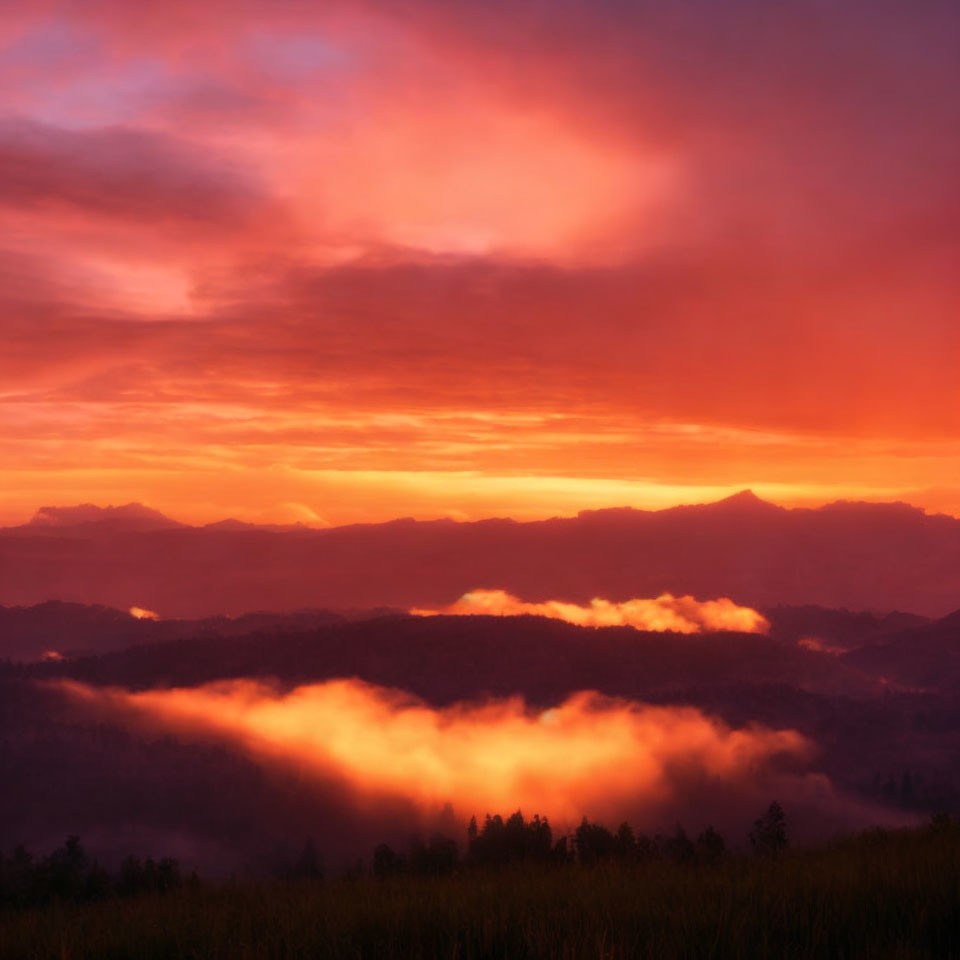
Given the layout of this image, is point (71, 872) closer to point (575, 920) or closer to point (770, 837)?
point (770, 837)

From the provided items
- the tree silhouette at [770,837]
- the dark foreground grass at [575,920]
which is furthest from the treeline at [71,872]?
the dark foreground grass at [575,920]

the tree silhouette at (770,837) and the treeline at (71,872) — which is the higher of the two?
the tree silhouette at (770,837)

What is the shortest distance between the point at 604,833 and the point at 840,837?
1678cm

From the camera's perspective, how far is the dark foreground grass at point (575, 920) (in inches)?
307

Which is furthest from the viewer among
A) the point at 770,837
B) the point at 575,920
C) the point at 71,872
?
the point at 71,872

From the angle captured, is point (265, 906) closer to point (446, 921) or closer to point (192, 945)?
point (192, 945)

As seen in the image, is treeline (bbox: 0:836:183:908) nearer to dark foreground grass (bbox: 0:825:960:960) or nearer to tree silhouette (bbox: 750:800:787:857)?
tree silhouette (bbox: 750:800:787:857)

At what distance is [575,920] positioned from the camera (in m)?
8.59

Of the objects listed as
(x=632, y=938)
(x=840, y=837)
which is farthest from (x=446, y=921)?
(x=840, y=837)

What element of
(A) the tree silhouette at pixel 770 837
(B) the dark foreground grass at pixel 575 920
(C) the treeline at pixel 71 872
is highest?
(B) the dark foreground grass at pixel 575 920

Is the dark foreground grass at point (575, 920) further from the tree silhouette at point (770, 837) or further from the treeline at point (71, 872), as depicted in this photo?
the treeline at point (71, 872)

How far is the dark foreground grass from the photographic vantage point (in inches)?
307

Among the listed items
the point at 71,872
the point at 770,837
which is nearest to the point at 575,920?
the point at 770,837

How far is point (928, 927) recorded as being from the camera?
826cm
